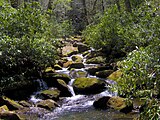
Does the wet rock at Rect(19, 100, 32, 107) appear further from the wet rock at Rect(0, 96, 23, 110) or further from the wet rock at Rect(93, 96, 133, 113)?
the wet rock at Rect(93, 96, 133, 113)

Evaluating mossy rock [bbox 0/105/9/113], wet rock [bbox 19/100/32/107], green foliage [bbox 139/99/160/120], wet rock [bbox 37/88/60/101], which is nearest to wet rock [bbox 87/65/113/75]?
wet rock [bbox 37/88/60/101]

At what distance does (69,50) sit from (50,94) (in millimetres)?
11130

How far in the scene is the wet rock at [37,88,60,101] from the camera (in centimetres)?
1326

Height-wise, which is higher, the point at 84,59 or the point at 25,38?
the point at 25,38

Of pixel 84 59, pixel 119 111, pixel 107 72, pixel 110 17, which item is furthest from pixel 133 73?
pixel 84 59

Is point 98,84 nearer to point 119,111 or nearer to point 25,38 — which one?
point 119,111

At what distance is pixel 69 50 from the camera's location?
2422 cm

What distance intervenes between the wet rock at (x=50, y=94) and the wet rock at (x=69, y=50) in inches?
377

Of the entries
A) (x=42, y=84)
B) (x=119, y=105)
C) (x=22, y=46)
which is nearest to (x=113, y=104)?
(x=119, y=105)

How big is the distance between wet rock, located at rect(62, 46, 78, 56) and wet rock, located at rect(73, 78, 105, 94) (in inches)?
346

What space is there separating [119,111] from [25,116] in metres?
3.88

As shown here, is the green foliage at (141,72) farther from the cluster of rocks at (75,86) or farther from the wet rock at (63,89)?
the wet rock at (63,89)

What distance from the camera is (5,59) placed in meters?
12.7

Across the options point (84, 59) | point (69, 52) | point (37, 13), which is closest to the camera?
point (37, 13)
